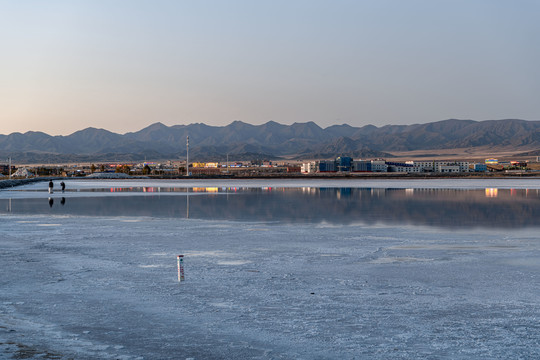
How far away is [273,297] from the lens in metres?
11.0

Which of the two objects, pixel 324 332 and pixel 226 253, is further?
pixel 226 253

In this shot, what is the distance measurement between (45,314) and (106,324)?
136 centimetres

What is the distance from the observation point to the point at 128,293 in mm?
11422

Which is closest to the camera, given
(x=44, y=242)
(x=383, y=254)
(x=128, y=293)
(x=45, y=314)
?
(x=45, y=314)

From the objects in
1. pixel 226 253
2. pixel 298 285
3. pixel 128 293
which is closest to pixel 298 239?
pixel 226 253

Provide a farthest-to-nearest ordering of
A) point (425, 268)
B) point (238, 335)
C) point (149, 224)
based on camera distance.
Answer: point (149, 224), point (425, 268), point (238, 335)

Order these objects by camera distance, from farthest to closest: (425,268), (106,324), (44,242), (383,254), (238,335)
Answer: (44,242) → (383,254) → (425,268) → (106,324) → (238,335)

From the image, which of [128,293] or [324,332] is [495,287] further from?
[128,293]

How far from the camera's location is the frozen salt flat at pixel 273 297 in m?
8.18

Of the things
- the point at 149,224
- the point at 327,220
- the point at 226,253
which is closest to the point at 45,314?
the point at 226,253

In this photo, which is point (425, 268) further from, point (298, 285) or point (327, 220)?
point (327, 220)

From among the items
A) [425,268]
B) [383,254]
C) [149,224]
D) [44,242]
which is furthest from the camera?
[149,224]

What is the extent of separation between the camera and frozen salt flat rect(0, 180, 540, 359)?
8.18 metres

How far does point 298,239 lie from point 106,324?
36.5 ft
